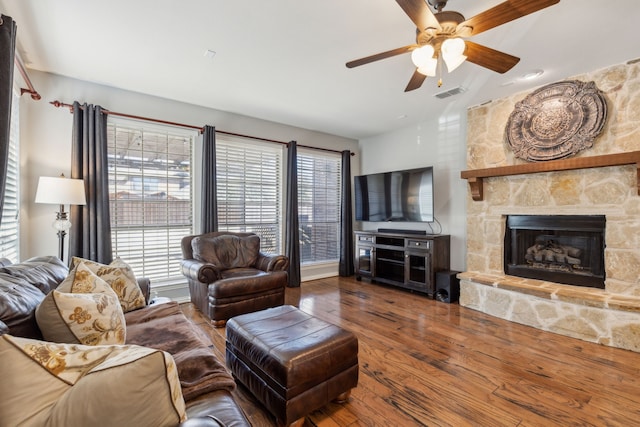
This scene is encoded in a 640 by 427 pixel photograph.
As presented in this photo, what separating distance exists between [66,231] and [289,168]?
2.89 metres

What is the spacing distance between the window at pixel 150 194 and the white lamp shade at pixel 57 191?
0.75 m

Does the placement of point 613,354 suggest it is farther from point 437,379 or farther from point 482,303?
point 437,379

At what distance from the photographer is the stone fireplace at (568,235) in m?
2.79

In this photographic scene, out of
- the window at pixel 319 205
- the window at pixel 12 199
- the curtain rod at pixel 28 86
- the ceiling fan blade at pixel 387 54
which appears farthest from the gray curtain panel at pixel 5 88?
the window at pixel 319 205

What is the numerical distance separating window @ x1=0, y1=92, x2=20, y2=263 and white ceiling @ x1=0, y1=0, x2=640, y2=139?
2.07 ft

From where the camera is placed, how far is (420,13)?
1682 mm

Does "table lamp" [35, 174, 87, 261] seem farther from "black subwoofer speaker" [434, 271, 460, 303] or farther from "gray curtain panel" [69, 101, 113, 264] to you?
"black subwoofer speaker" [434, 271, 460, 303]

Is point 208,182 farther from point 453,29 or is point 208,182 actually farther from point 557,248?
point 557,248

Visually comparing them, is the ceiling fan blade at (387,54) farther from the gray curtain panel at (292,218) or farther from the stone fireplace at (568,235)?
the gray curtain panel at (292,218)

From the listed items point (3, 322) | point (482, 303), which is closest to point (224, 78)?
point (3, 322)

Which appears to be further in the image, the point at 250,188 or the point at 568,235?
the point at 250,188

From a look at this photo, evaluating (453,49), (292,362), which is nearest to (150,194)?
(292,362)

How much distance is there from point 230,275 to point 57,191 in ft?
5.90

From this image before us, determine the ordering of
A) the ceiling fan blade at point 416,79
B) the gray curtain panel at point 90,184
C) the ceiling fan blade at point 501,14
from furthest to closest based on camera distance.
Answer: the gray curtain panel at point 90,184 → the ceiling fan blade at point 416,79 → the ceiling fan blade at point 501,14
